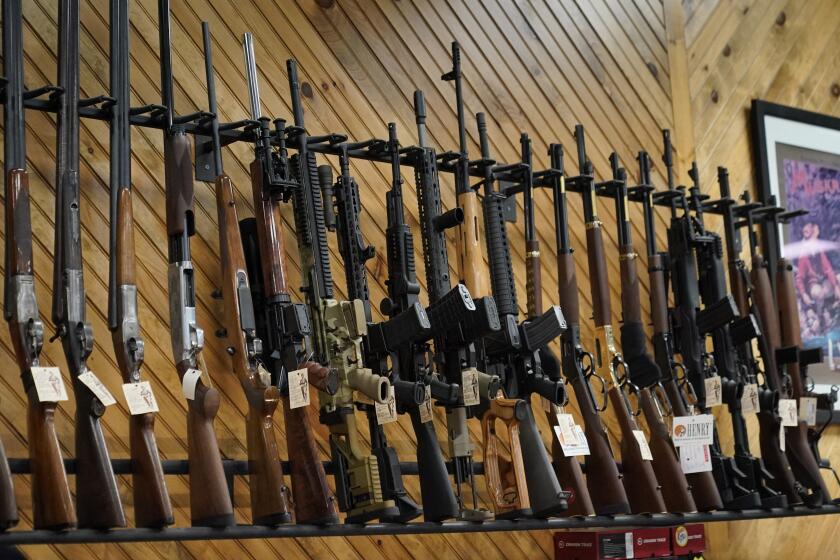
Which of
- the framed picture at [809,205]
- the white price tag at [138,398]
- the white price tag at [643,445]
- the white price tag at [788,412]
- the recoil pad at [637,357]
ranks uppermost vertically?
the framed picture at [809,205]

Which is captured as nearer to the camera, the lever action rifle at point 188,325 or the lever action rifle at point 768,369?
the lever action rifle at point 188,325

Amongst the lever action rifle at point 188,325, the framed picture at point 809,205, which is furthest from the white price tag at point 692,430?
the lever action rifle at point 188,325

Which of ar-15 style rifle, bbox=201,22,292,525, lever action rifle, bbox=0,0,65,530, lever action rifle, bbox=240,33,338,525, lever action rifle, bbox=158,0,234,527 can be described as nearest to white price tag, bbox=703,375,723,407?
lever action rifle, bbox=240,33,338,525

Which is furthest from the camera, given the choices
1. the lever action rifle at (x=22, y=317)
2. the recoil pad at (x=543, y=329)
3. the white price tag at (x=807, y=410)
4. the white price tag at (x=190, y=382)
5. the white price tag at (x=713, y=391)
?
the white price tag at (x=807, y=410)

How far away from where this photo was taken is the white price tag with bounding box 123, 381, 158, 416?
2871mm

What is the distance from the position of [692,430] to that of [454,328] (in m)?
1.08

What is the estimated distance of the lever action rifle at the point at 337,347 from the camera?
322cm

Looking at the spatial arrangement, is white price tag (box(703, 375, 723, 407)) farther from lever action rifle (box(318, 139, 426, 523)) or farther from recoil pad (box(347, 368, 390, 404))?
recoil pad (box(347, 368, 390, 404))

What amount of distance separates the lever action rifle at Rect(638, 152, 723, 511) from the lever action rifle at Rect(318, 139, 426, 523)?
1140mm

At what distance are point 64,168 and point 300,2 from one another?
135 centimetres

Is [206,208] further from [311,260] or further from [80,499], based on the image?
[80,499]

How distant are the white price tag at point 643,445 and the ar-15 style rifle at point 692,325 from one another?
40 centimetres

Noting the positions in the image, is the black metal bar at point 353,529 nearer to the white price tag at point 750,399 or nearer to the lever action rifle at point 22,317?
the lever action rifle at point 22,317

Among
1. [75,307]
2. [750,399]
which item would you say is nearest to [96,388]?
[75,307]
